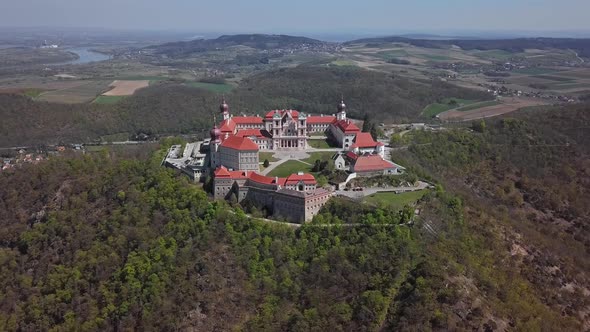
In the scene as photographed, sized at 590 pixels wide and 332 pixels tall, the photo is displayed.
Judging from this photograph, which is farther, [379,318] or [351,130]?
[351,130]

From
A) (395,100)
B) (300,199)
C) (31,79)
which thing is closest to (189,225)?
(300,199)

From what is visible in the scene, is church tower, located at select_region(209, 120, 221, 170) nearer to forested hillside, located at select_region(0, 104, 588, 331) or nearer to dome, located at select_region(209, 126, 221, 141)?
dome, located at select_region(209, 126, 221, 141)

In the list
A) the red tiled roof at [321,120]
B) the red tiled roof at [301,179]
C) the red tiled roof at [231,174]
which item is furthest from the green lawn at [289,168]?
the red tiled roof at [321,120]

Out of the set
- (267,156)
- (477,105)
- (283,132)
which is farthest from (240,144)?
(477,105)

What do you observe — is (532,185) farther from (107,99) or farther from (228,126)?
(107,99)

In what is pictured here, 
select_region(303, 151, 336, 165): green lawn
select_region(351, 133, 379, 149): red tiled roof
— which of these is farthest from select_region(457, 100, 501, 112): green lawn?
select_region(303, 151, 336, 165): green lawn

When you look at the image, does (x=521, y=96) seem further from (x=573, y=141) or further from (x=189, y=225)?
(x=189, y=225)
